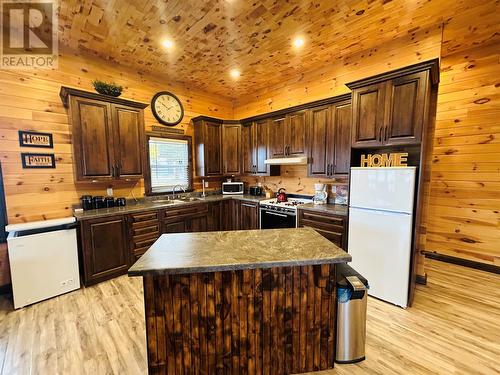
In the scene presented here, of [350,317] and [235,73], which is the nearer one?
[350,317]

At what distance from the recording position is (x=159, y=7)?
2.19 meters

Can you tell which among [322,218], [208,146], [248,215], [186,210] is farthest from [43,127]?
[322,218]

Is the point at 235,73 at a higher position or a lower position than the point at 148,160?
higher

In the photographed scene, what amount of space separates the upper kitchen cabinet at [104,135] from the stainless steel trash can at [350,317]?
315 cm

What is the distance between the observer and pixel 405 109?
7.45ft

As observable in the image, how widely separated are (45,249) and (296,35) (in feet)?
13.0

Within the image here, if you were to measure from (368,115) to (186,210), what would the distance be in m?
3.05

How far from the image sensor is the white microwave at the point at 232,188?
15.2 ft

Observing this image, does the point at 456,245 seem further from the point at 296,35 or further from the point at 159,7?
the point at 159,7

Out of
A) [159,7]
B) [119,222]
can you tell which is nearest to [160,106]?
[159,7]

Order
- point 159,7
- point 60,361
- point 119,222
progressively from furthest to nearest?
point 119,222 → point 159,7 → point 60,361

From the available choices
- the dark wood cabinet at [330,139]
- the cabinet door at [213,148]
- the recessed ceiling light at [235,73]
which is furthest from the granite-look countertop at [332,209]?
the recessed ceiling light at [235,73]

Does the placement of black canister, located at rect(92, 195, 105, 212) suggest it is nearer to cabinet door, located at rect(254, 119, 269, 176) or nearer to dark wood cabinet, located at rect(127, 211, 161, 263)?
dark wood cabinet, located at rect(127, 211, 161, 263)

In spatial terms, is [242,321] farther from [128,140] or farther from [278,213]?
[128,140]
